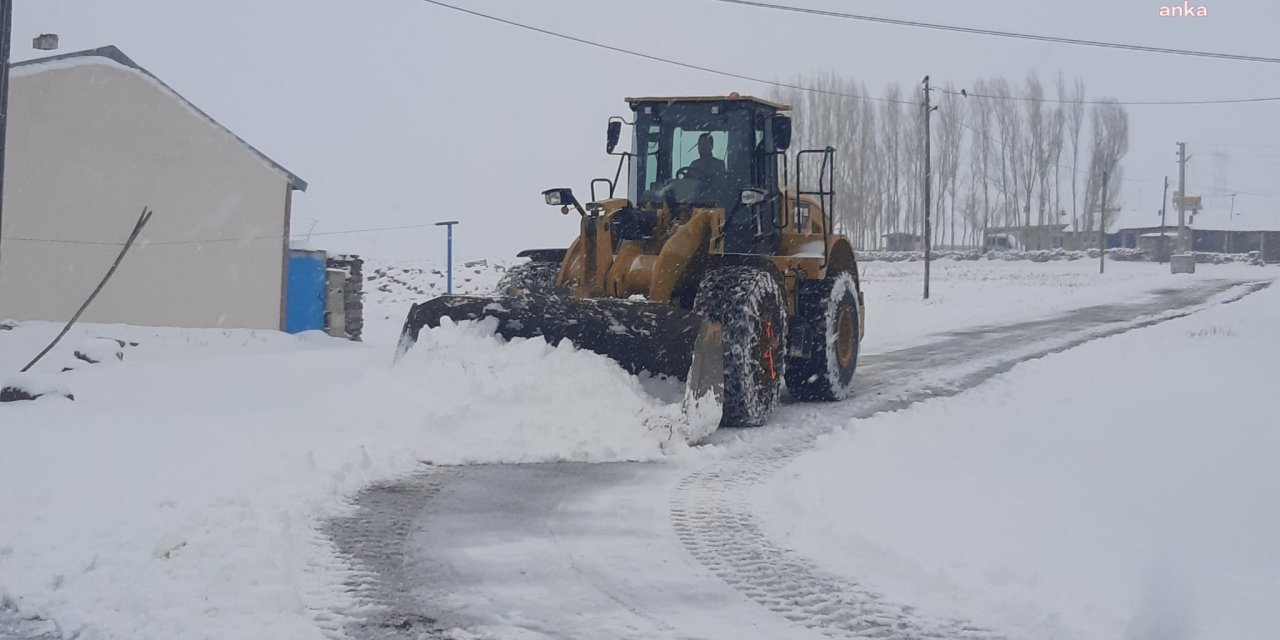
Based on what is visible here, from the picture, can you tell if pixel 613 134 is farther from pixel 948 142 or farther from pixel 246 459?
pixel 948 142

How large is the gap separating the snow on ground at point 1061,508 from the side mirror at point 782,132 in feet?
8.25

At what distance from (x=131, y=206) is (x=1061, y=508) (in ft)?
55.1

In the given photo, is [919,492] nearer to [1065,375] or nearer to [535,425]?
[535,425]

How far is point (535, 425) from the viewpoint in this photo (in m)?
8.33

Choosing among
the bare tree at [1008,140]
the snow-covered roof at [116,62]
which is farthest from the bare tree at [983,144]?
the snow-covered roof at [116,62]

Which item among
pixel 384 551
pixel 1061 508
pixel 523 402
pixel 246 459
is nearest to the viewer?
A: pixel 384 551

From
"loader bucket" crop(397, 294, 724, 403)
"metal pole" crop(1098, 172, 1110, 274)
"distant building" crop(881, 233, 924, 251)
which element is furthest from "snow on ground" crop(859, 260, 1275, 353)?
"distant building" crop(881, 233, 924, 251)

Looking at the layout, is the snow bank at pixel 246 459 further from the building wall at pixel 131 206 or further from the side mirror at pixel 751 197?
the building wall at pixel 131 206

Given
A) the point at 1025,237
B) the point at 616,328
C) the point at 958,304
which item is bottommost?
the point at 616,328

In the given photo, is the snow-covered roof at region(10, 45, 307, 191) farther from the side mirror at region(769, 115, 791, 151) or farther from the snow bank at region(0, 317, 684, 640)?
the side mirror at region(769, 115, 791, 151)

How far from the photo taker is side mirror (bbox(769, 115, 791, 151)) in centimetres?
1043

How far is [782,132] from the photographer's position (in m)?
10.4

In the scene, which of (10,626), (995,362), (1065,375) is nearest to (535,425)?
(10,626)

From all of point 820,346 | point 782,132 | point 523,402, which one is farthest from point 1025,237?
point 523,402
